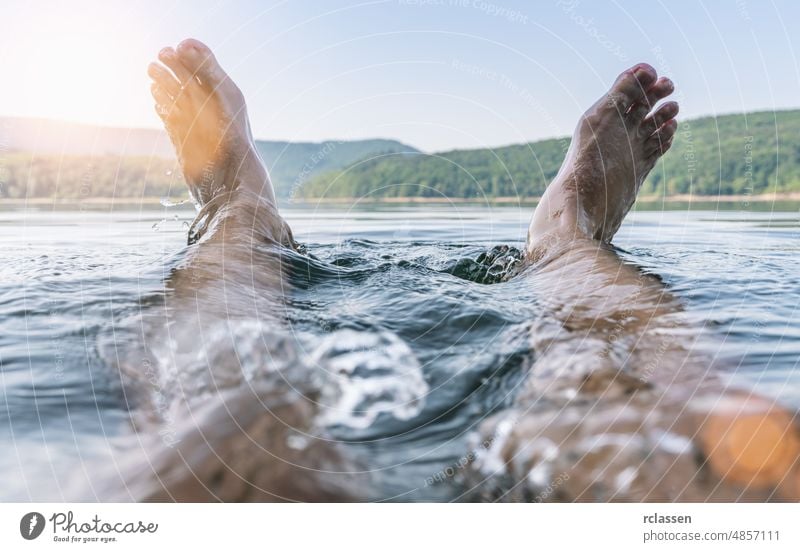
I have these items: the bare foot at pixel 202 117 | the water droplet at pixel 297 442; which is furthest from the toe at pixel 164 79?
the water droplet at pixel 297 442

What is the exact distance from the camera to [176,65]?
5.86 feet

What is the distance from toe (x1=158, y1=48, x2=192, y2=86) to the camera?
1.77 meters

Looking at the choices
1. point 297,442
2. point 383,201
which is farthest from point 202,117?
point 383,201

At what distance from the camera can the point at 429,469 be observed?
2.13 ft

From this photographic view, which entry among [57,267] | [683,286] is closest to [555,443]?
[683,286]

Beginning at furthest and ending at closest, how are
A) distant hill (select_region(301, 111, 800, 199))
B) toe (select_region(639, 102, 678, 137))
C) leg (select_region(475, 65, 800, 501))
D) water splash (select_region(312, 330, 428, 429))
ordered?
distant hill (select_region(301, 111, 800, 199)) → toe (select_region(639, 102, 678, 137)) → water splash (select_region(312, 330, 428, 429)) → leg (select_region(475, 65, 800, 501))

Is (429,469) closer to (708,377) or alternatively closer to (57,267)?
(708,377)

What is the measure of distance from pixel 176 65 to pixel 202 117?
18 centimetres

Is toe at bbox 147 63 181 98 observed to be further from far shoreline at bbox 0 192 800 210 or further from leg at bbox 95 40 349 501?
leg at bbox 95 40 349 501

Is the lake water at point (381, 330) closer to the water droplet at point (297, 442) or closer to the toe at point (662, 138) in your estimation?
the water droplet at point (297, 442)
